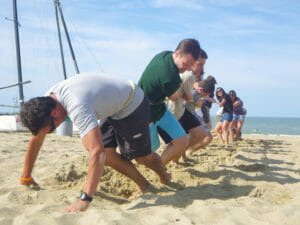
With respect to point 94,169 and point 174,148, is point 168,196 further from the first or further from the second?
point 94,169

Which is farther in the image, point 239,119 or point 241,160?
point 239,119

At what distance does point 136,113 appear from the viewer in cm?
265

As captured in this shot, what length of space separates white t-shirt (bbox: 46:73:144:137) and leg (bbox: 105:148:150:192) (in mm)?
514

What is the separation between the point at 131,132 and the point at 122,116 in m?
0.19

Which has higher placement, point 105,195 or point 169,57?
point 169,57

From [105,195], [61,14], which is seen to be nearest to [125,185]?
[105,195]

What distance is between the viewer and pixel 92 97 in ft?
7.28

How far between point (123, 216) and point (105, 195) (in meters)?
0.95

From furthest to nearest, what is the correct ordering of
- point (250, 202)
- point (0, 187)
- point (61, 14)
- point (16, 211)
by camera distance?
point (61, 14), point (0, 187), point (250, 202), point (16, 211)

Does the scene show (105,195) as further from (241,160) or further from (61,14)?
(61,14)

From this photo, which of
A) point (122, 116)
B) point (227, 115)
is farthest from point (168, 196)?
point (227, 115)

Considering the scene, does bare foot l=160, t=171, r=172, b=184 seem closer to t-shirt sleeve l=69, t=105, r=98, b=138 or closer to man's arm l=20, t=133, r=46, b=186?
man's arm l=20, t=133, r=46, b=186

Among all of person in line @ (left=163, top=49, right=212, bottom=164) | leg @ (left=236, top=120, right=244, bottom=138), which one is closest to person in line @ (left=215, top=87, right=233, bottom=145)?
leg @ (left=236, top=120, right=244, bottom=138)

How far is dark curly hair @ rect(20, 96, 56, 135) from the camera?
2062 mm
